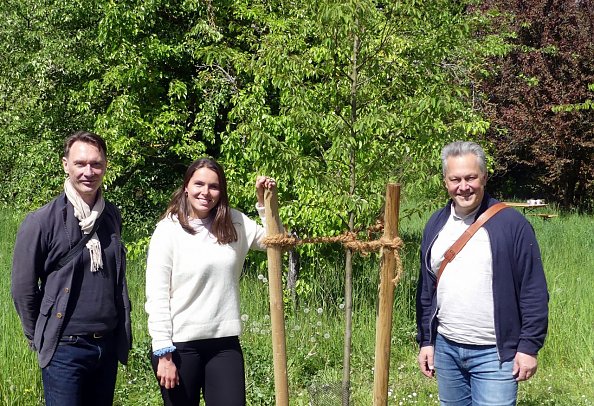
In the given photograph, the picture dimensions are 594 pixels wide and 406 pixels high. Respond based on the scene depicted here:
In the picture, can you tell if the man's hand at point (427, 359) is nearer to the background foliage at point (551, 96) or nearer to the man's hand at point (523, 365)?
the man's hand at point (523, 365)

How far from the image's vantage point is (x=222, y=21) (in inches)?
323

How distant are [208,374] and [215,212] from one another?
71cm

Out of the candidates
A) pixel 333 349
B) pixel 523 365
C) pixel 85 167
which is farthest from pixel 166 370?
pixel 333 349

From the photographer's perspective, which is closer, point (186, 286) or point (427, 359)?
point (186, 286)

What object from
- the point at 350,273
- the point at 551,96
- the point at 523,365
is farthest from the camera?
the point at 551,96

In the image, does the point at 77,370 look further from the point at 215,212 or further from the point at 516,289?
the point at 516,289

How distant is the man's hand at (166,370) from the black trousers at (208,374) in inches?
1.9

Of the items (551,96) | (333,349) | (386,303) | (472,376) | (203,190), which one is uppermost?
(551,96)

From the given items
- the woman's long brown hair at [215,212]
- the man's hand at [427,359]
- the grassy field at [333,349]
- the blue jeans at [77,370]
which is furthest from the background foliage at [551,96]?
the blue jeans at [77,370]

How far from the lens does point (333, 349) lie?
19.4ft

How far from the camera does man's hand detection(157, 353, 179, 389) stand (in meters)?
2.95

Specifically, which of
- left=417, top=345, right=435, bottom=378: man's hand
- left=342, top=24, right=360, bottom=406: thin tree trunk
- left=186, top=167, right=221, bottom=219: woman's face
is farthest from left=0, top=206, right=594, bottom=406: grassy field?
left=186, top=167, right=221, bottom=219: woman's face

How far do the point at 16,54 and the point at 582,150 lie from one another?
42.9ft

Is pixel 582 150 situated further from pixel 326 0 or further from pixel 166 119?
pixel 326 0
